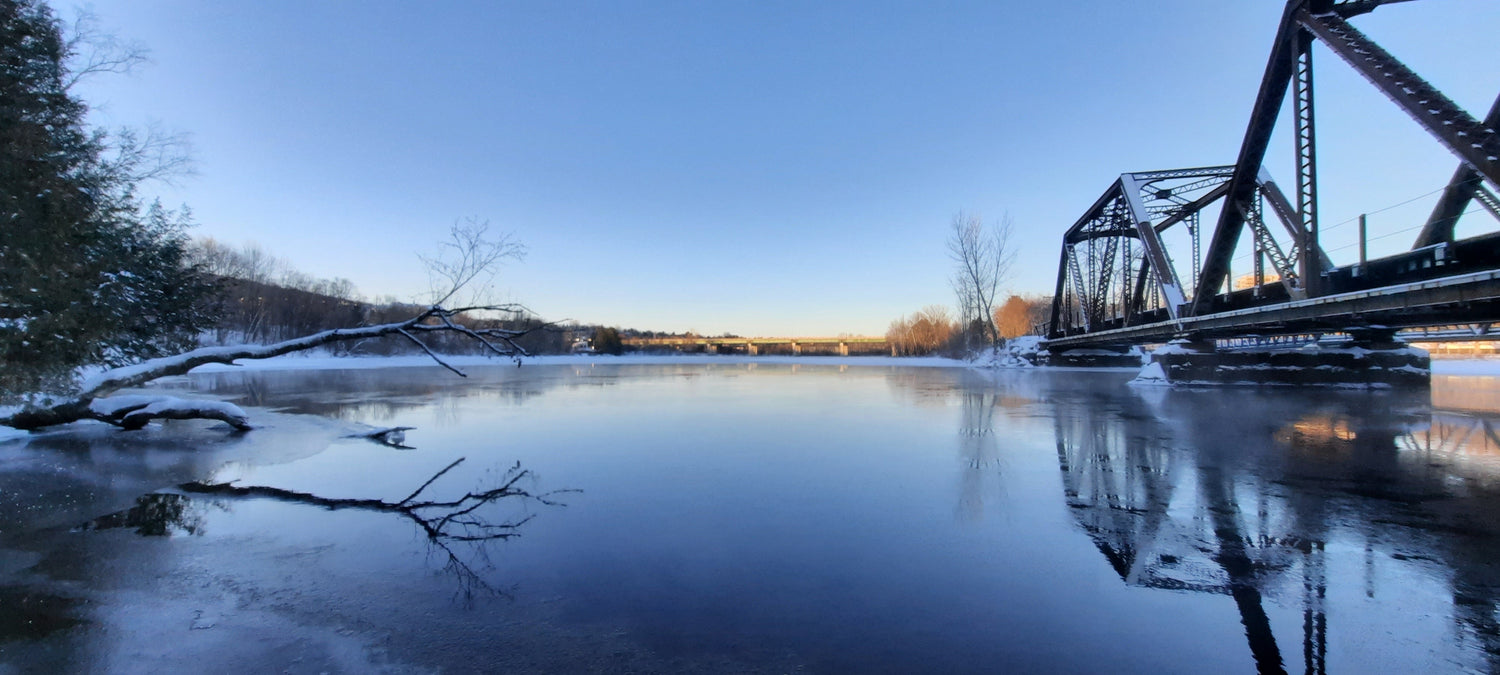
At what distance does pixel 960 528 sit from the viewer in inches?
204

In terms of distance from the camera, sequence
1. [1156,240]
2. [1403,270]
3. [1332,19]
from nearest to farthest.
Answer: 1. [1332,19]
2. [1403,270]
3. [1156,240]

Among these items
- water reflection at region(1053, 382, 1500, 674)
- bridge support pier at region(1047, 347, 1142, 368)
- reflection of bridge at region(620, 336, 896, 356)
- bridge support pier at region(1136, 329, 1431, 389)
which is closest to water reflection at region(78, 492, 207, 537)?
water reflection at region(1053, 382, 1500, 674)

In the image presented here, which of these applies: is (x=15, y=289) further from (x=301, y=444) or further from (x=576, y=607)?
(x=576, y=607)

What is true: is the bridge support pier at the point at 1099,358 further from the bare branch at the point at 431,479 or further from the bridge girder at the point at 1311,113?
the bare branch at the point at 431,479

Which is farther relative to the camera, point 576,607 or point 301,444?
point 301,444

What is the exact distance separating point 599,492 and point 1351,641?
5884 millimetres

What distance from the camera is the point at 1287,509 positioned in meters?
5.66

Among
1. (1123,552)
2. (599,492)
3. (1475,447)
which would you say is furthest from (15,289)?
(1475,447)

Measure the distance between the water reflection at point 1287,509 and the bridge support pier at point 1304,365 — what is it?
999cm

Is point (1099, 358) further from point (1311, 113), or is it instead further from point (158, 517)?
point (158, 517)

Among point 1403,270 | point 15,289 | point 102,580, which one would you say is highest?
point 1403,270

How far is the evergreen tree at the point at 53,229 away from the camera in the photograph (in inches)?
292

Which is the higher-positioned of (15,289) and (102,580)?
(15,289)

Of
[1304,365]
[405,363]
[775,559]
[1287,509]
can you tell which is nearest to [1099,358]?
[1304,365]
